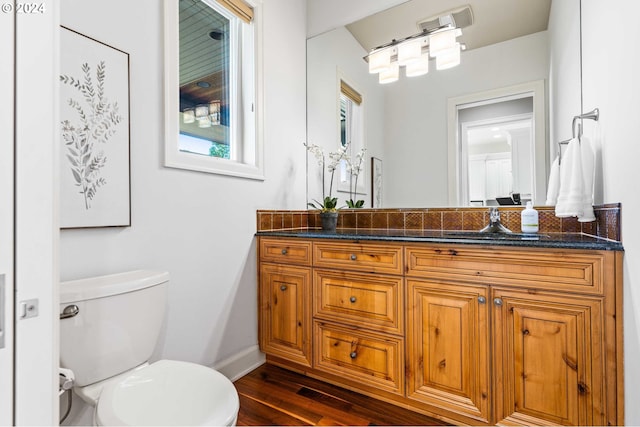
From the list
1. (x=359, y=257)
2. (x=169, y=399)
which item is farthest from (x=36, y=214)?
(x=359, y=257)

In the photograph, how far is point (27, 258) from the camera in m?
0.62

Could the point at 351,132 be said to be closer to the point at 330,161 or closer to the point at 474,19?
the point at 330,161

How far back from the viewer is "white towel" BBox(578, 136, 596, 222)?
1319mm

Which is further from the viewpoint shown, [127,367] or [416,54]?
[416,54]

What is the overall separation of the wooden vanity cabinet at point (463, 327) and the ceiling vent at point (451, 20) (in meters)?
1.48

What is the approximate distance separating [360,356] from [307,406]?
0.37 m

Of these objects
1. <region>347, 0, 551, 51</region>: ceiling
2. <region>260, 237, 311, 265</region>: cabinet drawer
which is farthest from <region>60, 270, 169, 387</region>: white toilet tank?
<region>347, 0, 551, 51</region>: ceiling

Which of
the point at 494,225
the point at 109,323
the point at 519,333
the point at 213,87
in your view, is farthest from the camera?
the point at 213,87

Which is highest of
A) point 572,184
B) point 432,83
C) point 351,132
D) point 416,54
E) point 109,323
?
point 416,54

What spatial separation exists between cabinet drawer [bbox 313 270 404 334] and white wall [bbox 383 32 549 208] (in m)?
0.75

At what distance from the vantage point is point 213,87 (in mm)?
1944

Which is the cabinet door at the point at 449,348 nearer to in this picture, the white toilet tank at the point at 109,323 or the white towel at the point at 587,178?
the white towel at the point at 587,178

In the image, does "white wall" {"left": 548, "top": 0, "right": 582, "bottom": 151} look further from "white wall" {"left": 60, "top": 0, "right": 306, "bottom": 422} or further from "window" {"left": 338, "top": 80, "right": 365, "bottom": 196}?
"white wall" {"left": 60, "top": 0, "right": 306, "bottom": 422}

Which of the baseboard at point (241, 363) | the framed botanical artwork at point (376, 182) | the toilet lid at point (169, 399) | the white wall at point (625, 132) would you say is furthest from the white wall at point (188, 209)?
the white wall at point (625, 132)
